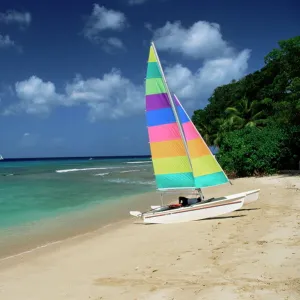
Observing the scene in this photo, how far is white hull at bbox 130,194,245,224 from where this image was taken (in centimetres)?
1165

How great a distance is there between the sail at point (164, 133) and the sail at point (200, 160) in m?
0.25

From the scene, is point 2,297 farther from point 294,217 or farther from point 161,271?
point 294,217

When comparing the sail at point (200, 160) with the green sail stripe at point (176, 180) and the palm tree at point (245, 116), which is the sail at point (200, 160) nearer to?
the green sail stripe at point (176, 180)

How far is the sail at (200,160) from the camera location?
39.9 ft

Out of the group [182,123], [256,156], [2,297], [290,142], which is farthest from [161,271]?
[290,142]

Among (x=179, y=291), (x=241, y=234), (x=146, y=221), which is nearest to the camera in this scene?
(x=179, y=291)

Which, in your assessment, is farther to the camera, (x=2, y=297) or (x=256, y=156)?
(x=256, y=156)

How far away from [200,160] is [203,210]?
5.93ft

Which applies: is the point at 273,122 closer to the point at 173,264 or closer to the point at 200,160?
the point at 200,160

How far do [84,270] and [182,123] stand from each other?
6558mm

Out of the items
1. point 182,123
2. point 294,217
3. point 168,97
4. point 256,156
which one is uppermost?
point 168,97

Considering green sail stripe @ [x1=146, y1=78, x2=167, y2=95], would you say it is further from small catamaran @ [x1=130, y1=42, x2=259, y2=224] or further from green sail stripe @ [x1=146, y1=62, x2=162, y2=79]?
green sail stripe @ [x1=146, y1=62, x2=162, y2=79]

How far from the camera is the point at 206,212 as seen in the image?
11.7 metres

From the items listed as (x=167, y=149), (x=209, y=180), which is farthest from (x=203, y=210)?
(x=167, y=149)
